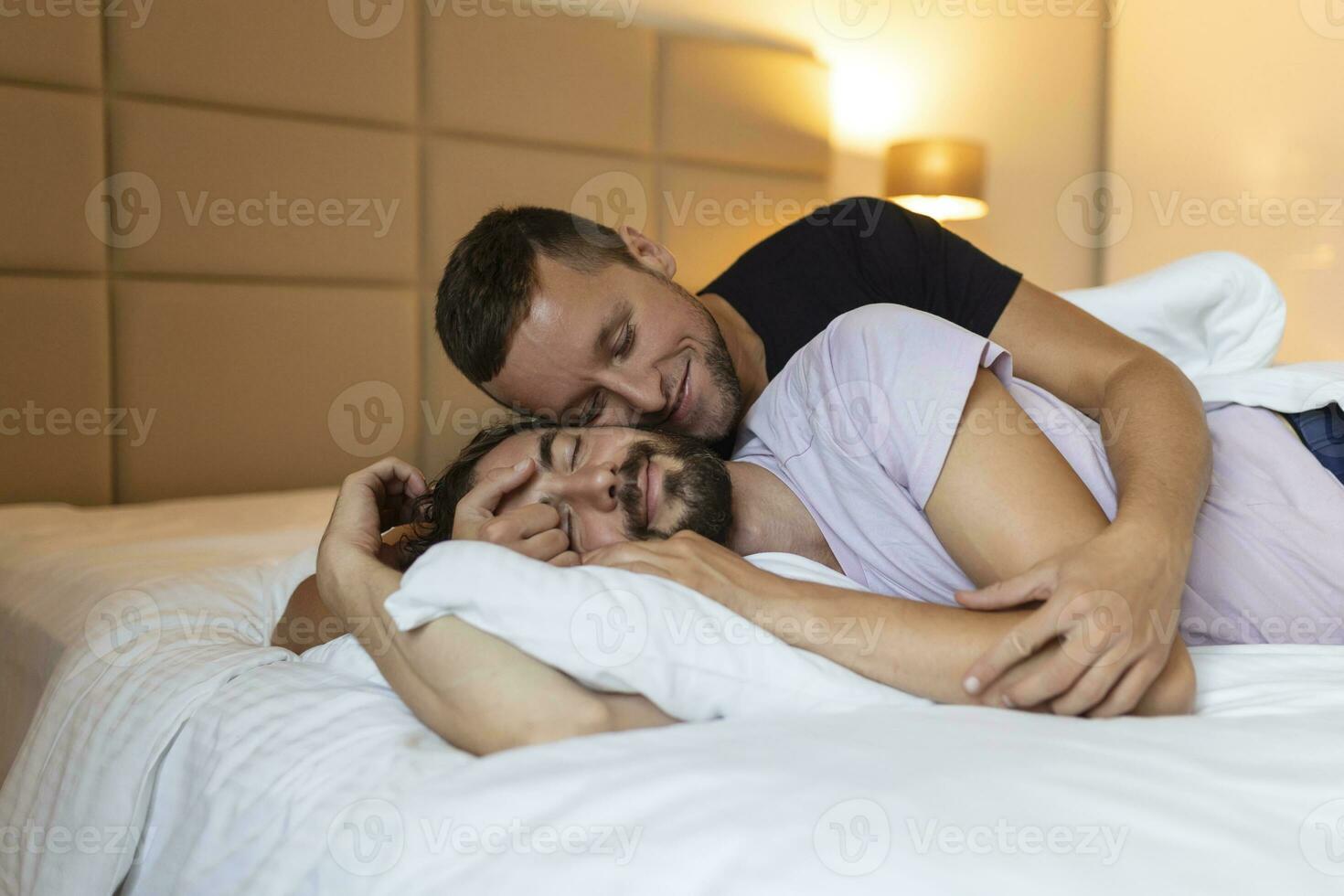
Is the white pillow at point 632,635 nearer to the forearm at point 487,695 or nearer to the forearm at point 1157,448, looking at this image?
the forearm at point 487,695

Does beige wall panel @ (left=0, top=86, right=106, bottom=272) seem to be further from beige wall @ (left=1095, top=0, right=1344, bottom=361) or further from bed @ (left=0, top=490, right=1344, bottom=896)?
beige wall @ (left=1095, top=0, right=1344, bottom=361)

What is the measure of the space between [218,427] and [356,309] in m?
0.37

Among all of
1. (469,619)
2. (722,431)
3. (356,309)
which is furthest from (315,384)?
(469,619)

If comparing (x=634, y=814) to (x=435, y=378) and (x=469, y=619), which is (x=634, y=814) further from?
(x=435, y=378)

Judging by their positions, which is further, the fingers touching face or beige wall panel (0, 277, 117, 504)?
beige wall panel (0, 277, 117, 504)

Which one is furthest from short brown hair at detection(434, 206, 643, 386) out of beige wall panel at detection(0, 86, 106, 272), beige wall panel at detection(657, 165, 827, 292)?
beige wall panel at detection(657, 165, 827, 292)

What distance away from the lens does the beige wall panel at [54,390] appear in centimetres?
191

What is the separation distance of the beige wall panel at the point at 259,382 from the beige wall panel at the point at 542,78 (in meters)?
0.46

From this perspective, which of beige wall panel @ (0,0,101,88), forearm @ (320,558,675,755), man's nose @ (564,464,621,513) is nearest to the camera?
forearm @ (320,558,675,755)

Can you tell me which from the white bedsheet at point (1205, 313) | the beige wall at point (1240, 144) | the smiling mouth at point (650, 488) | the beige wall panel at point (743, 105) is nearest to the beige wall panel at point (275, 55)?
the beige wall panel at point (743, 105)

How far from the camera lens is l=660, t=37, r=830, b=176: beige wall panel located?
A: 8.71 ft

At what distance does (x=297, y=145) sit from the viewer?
2.16 metres

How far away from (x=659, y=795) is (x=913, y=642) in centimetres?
29

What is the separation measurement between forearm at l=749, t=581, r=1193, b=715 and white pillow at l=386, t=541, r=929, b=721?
2cm
